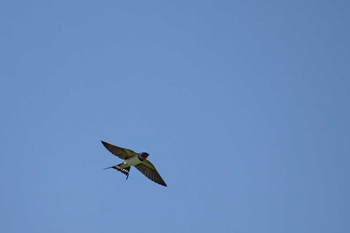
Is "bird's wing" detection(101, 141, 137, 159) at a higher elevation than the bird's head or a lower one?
lower

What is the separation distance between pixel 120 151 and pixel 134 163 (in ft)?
4.19

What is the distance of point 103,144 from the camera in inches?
1443

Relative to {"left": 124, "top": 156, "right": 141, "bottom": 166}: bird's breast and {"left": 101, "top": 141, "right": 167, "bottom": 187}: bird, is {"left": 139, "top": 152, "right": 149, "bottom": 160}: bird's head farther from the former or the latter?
Answer: {"left": 124, "top": 156, "right": 141, "bottom": 166}: bird's breast

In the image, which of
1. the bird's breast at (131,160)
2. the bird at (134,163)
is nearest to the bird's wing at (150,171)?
the bird at (134,163)

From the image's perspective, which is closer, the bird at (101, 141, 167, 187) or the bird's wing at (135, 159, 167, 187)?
the bird at (101, 141, 167, 187)

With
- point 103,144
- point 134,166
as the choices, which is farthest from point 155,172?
point 103,144

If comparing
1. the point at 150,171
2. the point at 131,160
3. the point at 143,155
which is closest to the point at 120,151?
the point at 131,160

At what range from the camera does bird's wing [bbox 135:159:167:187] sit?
38.3m

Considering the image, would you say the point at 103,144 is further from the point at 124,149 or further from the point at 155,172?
the point at 155,172

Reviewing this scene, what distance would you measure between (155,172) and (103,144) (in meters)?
3.57

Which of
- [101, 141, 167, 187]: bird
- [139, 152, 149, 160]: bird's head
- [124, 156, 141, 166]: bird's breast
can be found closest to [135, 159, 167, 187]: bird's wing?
[101, 141, 167, 187]: bird

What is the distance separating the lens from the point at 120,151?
36969mm

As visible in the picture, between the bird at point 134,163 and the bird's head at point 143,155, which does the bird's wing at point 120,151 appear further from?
the bird's head at point 143,155

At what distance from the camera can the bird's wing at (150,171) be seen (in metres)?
38.3
